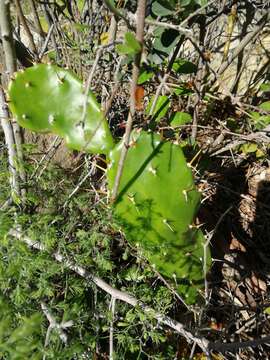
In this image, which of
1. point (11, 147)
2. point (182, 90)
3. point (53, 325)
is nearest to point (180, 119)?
point (182, 90)

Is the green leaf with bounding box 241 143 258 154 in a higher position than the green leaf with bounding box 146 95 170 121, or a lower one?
lower

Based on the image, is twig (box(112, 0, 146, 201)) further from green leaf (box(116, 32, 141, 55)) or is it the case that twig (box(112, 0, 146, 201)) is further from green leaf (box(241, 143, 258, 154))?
green leaf (box(241, 143, 258, 154))

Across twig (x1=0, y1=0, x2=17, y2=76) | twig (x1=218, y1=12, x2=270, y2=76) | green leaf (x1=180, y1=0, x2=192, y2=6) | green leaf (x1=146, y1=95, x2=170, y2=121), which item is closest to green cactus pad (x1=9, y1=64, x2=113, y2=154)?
twig (x1=0, y1=0, x2=17, y2=76)

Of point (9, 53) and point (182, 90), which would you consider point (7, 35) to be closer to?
point (9, 53)

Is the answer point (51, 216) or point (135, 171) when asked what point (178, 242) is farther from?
point (51, 216)

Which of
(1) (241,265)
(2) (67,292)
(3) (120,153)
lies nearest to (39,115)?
(3) (120,153)

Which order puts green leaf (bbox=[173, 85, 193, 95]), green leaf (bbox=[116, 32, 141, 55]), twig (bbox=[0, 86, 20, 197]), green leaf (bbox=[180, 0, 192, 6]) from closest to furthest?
green leaf (bbox=[116, 32, 141, 55]), green leaf (bbox=[180, 0, 192, 6]), twig (bbox=[0, 86, 20, 197]), green leaf (bbox=[173, 85, 193, 95])
